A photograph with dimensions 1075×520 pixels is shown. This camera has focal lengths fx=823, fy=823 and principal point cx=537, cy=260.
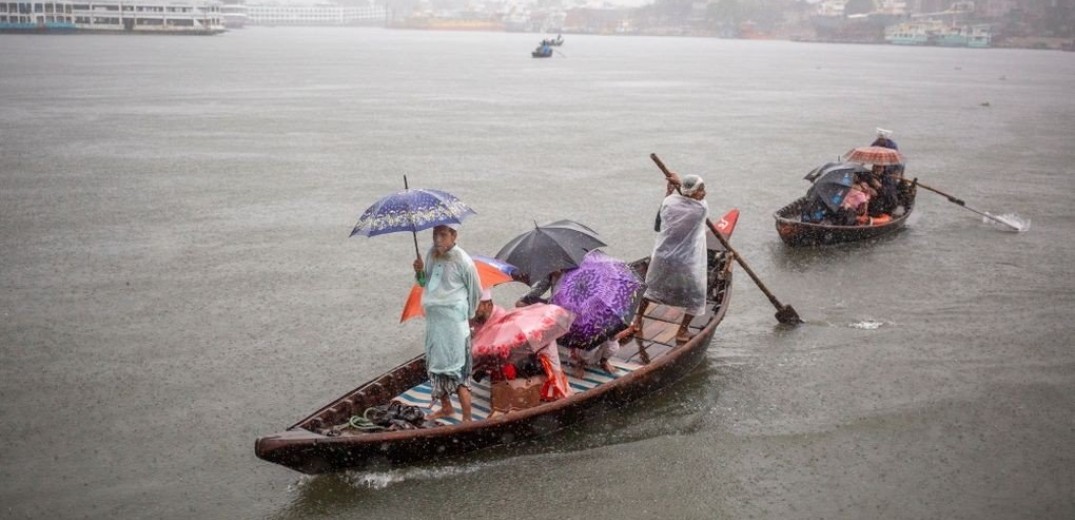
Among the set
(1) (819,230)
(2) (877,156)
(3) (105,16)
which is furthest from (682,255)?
(3) (105,16)

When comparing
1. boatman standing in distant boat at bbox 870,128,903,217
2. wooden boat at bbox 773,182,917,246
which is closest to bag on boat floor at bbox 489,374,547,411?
wooden boat at bbox 773,182,917,246

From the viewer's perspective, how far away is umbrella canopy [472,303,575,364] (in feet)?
22.5

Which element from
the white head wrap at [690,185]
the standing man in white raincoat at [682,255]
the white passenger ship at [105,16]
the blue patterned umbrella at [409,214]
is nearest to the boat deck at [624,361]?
the standing man in white raincoat at [682,255]

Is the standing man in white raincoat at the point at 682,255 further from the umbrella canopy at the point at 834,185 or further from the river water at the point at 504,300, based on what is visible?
the umbrella canopy at the point at 834,185

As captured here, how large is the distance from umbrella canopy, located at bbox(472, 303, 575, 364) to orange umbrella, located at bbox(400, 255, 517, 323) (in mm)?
351

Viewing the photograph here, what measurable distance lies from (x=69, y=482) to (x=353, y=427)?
2566 mm

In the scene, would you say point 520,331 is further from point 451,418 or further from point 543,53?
point 543,53

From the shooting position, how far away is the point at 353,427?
6.72 metres

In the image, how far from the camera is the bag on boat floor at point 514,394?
23.4 feet

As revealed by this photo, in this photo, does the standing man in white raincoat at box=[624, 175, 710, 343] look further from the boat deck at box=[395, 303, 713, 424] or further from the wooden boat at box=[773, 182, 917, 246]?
the wooden boat at box=[773, 182, 917, 246]

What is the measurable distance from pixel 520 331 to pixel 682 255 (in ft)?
7.68

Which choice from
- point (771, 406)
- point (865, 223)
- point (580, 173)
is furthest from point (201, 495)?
point (580, 173)

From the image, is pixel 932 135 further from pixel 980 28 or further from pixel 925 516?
pixel 980 28

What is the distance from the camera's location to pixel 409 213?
258 inches
